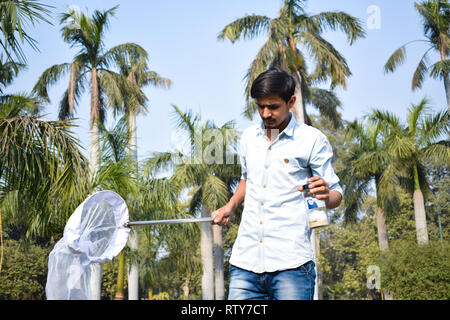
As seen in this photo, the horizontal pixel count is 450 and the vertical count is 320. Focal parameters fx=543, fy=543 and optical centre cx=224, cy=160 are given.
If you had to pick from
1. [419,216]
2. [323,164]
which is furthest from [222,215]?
[419,216]

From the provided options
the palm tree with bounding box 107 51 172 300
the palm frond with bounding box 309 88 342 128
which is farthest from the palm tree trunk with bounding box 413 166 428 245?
the palm tree with bounding box 107 51 172 300

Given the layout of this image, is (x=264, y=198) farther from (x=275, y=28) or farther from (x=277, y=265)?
(x=275, y=28)

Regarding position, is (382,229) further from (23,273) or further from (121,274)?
(23,273)

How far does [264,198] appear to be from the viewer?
2658 mm

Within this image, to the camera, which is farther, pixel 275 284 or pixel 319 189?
pixel 275 284

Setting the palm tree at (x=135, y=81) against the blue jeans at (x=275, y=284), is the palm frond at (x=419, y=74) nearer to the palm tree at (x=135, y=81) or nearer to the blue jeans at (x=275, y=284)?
the palm tree at (x=135, y=81)

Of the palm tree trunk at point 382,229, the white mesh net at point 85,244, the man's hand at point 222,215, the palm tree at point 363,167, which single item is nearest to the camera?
the man's hand at point 222,215

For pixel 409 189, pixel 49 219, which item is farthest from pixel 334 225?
pixel 49 219

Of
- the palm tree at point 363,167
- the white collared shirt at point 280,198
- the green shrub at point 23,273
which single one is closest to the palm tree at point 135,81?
the palm tree at point 363,167

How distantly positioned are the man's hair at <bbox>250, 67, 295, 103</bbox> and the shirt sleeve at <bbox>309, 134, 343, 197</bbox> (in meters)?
0.29

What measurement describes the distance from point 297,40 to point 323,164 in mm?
16646

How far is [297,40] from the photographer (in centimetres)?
1866

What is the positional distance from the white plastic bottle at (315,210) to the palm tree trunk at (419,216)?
719 inches

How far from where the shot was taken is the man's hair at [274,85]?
266cm
